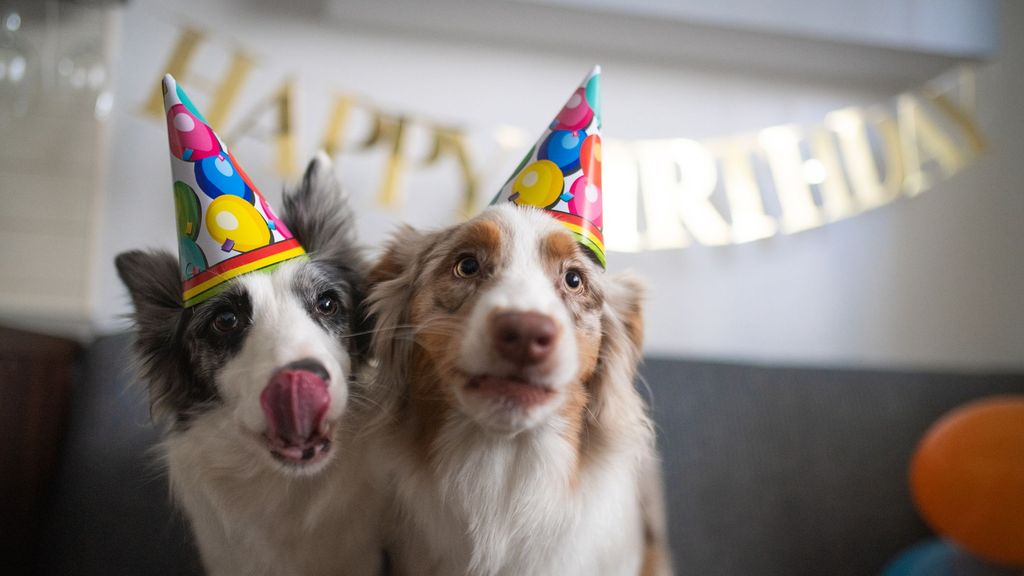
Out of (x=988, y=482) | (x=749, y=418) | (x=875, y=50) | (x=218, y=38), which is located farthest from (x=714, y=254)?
(x=218, y=38)

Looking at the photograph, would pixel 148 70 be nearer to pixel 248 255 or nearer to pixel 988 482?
pixel 248 255

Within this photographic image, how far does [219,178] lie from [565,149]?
14.3 inches

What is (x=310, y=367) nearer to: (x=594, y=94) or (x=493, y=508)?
(x=493, y=508)

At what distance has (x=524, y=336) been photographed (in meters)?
0.62

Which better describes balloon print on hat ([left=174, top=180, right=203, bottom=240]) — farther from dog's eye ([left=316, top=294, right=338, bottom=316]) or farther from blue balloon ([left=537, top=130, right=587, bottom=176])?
blue balloon ([left=537, top=130, right=587, bottom=176])

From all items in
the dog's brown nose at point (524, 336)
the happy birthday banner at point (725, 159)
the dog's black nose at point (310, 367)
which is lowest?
the dog's black nose at point (310, 367)

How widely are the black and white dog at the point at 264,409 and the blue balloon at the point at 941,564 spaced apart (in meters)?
1.09

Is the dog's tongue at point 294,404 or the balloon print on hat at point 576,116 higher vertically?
the balloon print on hat at point 576,116

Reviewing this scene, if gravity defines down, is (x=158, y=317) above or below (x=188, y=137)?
below

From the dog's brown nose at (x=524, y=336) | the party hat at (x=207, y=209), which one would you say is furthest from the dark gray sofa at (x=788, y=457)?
the dog's brown nose at (x=524, y=336)

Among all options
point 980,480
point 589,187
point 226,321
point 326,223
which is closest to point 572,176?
point 589,187

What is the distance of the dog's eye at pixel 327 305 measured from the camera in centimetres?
75

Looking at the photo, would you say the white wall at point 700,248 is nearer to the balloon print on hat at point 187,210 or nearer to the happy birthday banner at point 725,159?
the happy birthday banner at point 725,159

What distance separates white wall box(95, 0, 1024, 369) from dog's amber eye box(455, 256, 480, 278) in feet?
3.13
